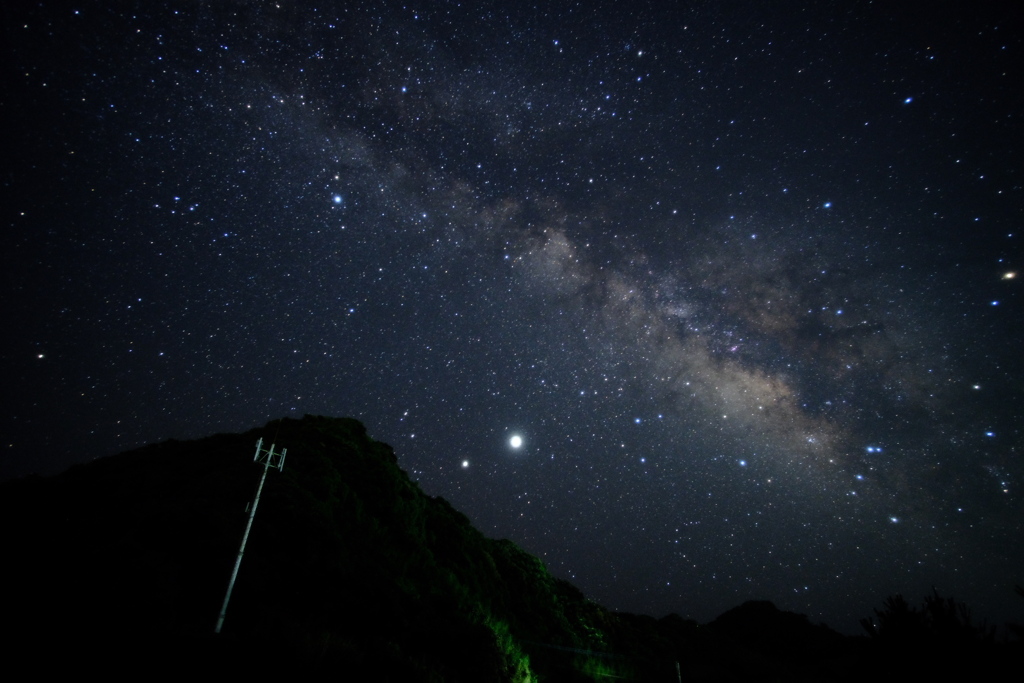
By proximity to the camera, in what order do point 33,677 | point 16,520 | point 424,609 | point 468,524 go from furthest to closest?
point 468,524 < point 424,609 < point 16,520 < point 33,677


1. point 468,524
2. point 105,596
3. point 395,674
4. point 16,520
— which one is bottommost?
point 395,674

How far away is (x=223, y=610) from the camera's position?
9633 mm

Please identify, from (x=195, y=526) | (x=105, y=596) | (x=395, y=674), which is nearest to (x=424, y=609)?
(x=395, y=674)

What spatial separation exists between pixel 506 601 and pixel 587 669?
4262 mm

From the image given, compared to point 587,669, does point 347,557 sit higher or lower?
higher

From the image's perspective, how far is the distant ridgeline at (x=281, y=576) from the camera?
705cm

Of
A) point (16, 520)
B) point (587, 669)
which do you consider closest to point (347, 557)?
point (16, 520)

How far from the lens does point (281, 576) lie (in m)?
11.4

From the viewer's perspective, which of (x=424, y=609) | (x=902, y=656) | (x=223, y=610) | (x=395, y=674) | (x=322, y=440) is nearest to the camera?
(x=395, y=674)

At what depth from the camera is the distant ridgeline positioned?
7.05 meters

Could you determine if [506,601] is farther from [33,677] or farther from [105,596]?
[33,677]

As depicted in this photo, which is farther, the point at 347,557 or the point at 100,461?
the point at 100,461

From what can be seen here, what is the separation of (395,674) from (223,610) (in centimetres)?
455

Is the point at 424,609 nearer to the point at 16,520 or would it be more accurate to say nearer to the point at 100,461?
the point at 16,520
